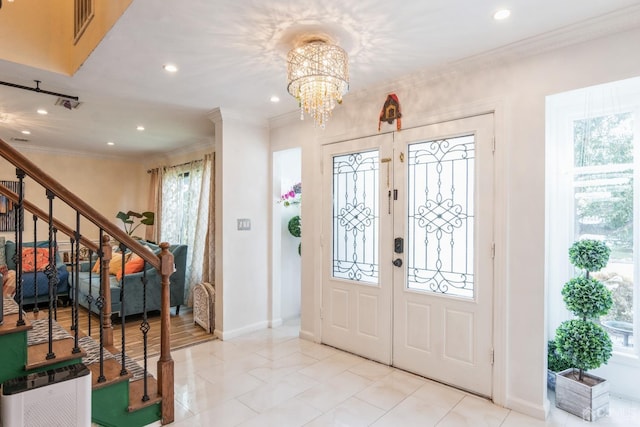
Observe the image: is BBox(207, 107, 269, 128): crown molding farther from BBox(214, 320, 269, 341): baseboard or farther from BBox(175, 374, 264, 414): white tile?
BBox(175, 374, 264, 414): white tile

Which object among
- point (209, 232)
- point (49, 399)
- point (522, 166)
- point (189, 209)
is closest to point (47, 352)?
point (49, 399)

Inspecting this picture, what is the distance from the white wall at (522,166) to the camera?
228cm

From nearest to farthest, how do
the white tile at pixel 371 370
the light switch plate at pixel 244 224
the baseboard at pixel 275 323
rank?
the white tile at pixel 371 370 < the light switch plate at pixel 244 224 < the baseboard at pixel 275 323

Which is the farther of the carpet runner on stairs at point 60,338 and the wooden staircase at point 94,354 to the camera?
the carpet runner on stairs at point 60,338

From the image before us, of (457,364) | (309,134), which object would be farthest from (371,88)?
(457,364)

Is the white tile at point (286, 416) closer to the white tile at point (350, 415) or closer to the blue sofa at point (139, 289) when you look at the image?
the white tile at point (350, 415)

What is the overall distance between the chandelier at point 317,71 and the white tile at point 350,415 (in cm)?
220

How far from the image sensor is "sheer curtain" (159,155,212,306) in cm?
537

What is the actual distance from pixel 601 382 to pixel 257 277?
3348 millimetres

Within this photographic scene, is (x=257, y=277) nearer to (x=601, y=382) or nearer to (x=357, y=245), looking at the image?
(x=357, y=245)

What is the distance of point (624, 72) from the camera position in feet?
7.04

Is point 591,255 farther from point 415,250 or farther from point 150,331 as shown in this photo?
point 150,331

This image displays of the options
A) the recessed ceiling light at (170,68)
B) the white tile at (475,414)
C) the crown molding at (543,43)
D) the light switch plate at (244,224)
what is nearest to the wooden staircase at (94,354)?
the recessed ceiling light at (170,68)

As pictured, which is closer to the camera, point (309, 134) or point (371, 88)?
point (371, 88)
